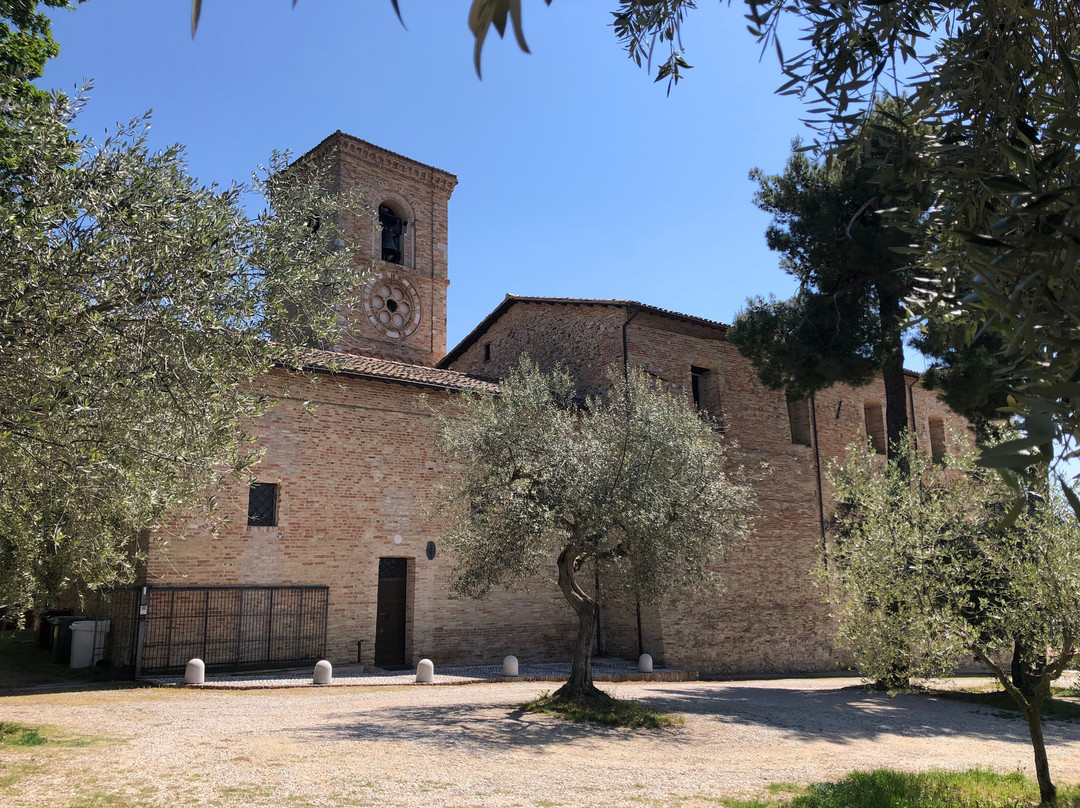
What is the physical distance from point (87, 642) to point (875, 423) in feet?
70.2

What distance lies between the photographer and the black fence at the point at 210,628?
13.5 meters

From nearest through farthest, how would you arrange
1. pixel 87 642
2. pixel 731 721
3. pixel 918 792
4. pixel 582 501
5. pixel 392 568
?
1. pixel 918 792
2. pixel 731 721
3. pixel 582 501
4. pixel 87 642
5. pixel 392 568

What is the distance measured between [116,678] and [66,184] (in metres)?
10.7

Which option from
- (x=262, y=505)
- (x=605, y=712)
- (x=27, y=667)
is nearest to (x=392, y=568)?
(x=262, y=505)

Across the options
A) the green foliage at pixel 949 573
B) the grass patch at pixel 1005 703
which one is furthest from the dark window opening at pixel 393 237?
the green foliage at pixel 949 573

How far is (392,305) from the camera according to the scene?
26.8m

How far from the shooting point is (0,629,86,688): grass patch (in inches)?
548

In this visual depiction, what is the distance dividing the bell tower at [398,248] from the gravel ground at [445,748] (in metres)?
15.4

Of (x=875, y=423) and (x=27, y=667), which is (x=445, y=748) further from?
(x=875, y=423)

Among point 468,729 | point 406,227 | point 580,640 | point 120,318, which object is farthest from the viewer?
point 406,227

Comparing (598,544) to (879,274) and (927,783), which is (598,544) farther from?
(879,274)

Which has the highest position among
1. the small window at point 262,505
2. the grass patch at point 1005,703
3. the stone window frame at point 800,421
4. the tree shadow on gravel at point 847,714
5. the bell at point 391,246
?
the bell at point 391,246

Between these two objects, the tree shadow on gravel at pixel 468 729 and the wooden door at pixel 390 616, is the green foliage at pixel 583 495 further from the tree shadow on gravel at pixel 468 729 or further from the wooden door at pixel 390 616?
the wooden door at pixel 390 616

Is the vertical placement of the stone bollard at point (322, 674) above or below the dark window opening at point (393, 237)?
below
